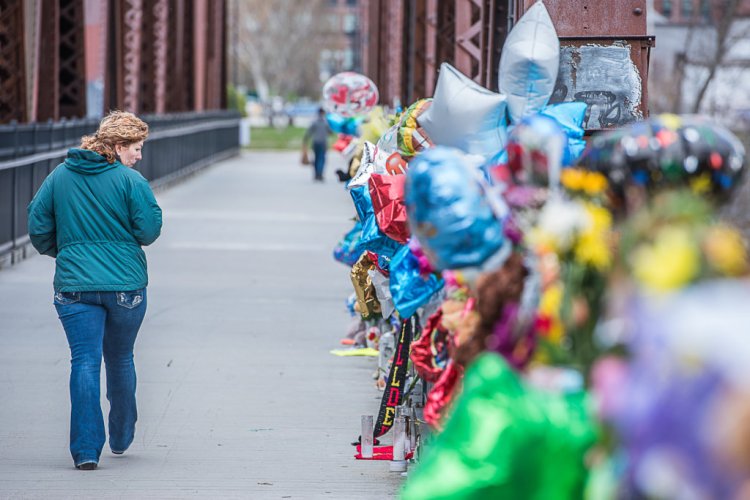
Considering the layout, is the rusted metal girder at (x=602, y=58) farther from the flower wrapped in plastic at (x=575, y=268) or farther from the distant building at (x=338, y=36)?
the distant building at (x=338, y=36)

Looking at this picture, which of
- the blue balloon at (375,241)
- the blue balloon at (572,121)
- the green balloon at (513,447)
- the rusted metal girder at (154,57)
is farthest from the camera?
the rusted metal girder at (154,57)

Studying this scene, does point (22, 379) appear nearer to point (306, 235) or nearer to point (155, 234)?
point (155, 234)

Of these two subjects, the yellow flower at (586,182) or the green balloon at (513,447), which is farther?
the yellow flower at (586,182)

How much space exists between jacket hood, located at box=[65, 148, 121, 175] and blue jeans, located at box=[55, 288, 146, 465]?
0.54 metres

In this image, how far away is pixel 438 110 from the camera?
5590 mm

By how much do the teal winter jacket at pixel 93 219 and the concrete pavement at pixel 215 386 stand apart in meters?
0.93

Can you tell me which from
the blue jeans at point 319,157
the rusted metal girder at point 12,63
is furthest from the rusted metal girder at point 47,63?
the blue jeans at point 319,157

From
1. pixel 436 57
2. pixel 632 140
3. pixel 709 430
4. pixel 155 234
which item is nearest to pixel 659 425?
pixel 709 430

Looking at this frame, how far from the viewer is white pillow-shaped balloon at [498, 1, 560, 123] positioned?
18.4 ft

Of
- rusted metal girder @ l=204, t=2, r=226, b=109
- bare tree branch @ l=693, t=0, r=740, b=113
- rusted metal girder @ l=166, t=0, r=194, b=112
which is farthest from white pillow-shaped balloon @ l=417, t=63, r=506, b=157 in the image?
rusted metal girder @ l=204, t=2, r=226, b=109

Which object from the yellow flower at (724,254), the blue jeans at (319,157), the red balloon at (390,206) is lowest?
the blue jeans at (319,157)

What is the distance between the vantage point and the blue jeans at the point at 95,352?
6168 millimetres

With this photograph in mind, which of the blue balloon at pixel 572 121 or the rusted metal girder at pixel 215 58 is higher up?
the rusted metal girder at pixel 215 58

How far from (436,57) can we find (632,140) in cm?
997
